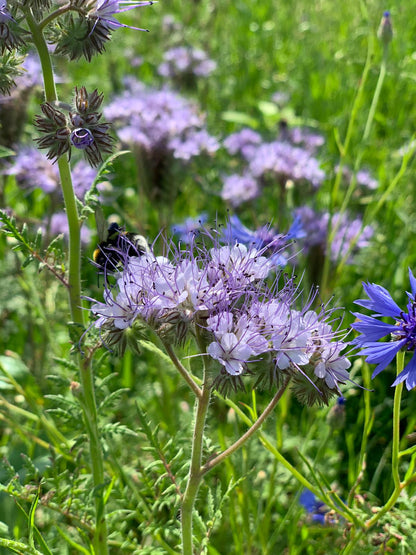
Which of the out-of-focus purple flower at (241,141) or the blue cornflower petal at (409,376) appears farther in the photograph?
the out-of-focus purple flower at (241,141)

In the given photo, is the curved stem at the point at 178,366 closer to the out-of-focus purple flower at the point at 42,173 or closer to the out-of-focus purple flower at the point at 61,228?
the out-of-focus purple flower at the point at 42,173

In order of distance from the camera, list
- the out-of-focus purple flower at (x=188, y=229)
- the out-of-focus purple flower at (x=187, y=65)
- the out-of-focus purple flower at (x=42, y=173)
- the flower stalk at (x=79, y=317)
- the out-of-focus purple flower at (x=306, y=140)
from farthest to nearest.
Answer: the out-of-focus purple flower at (x=187, y=65), the out-of-focus purple flower at (x=306, y=140), the out-of-focus purple flower at (x=42, y=173), the out-of-focus purple flower at (x=188, y=229), the flower stalk at (x=79, y=317)

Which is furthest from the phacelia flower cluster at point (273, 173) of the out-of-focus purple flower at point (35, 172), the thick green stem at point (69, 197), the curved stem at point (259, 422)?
the curved stem at point (259, 422)

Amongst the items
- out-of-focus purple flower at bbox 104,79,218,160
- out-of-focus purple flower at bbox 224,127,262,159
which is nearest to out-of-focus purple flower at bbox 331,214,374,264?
out-of-focus purple flower at bbox 104,79,218,160

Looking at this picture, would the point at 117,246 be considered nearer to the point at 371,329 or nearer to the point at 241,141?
the point at 371,329

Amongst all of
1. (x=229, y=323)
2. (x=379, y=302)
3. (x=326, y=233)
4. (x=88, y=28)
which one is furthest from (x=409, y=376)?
(x=326, y=233)

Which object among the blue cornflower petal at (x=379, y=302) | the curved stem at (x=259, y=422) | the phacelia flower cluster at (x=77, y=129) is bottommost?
the curved stem at (x=259, y=422)
